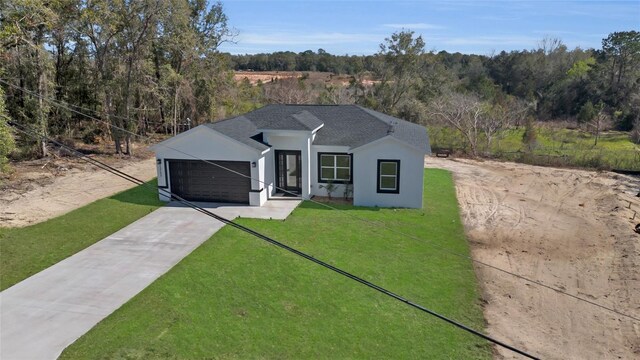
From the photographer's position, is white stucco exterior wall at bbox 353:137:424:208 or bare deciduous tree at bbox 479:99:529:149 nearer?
white stucco exterior wall at bbox 353:137:424:208

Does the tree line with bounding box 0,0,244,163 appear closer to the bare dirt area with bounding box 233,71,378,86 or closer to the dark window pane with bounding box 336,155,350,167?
the dark window pane with bounding box 336,155,350,167

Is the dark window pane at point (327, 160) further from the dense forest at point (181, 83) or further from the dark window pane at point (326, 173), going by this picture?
the dense forest at point (181, 83)

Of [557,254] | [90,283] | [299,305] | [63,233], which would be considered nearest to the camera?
[299,305]

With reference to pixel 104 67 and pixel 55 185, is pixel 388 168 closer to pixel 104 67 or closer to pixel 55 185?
pixel 55 185

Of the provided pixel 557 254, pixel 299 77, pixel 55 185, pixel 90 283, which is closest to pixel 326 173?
pixel 557 254

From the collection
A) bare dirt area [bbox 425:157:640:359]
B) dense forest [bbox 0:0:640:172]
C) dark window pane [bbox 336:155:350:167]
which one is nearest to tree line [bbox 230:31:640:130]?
dense forest [bbox 0:0:640:172]

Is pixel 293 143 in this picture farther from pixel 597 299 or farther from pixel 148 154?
pixel 148 154
